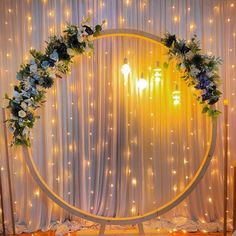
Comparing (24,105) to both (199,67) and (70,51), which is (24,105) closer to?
(70,51)

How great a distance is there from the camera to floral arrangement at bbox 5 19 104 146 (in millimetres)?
2678

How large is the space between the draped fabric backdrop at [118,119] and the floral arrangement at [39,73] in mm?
565

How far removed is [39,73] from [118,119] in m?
1.01

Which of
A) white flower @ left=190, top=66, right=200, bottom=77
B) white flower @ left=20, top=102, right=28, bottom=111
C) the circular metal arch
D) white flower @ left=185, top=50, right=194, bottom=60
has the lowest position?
the circular metal arch

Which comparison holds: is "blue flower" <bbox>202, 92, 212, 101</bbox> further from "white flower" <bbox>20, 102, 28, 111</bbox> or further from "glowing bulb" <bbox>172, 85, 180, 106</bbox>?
"white flower" <bbox>20, 102, 28, 111</bbox>

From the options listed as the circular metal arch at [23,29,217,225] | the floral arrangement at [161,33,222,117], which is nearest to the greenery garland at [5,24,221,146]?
the floral arrangement at [161,33,222,117]

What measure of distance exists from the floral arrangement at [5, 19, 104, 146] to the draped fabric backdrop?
0.56 meters

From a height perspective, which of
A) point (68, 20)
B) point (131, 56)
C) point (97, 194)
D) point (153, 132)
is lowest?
point (97, 194)

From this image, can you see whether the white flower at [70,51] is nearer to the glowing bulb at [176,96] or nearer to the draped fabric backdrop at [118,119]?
the draped fabric backdrop at [118,119]

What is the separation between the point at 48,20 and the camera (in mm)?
3248

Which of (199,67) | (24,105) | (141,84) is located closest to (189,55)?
(199,67)

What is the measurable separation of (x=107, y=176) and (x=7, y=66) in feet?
5.14

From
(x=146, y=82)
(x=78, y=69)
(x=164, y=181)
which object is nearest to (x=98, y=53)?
(x=78, y=69)

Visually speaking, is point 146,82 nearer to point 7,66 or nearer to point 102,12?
point 102,12
